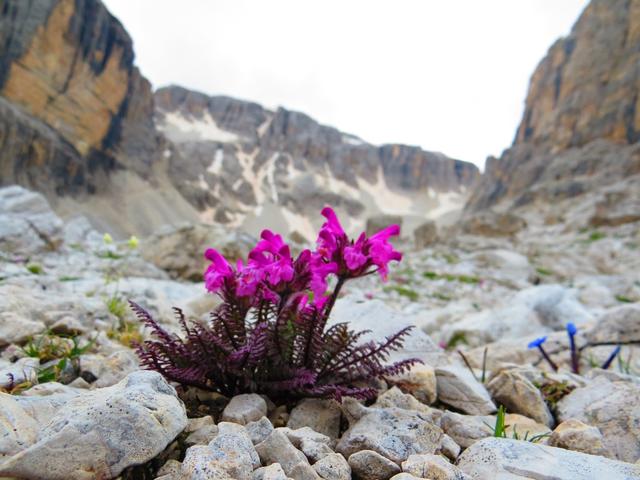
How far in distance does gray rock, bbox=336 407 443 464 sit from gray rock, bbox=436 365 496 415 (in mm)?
716

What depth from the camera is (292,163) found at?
12244 centimetres

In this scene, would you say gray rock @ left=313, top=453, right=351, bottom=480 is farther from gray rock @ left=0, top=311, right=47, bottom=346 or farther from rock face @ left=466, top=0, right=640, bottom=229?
rock face @ left=466, top=0, right=640, bottom=229

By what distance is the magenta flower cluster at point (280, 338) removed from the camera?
1811 millimetres

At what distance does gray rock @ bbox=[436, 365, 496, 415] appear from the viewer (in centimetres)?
229

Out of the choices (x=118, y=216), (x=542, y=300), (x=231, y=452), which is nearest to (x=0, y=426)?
(x=231, y=452)

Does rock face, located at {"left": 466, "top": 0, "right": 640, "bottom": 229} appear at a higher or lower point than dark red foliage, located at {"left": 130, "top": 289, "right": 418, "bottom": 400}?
higher

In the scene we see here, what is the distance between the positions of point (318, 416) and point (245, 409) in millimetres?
355

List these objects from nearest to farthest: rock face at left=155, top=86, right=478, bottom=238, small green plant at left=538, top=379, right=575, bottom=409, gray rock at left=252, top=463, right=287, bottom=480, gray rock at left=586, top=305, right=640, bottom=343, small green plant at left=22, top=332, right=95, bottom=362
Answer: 1. gray rock at left=252, top=463, right=287, bottom=480
2. small green plant at left=22, top=332, right=95, bottom=362
3. small green plant at left=538, top=379, right=575, bottom=409
4. gray rock at left=586, top=305, right=640, bottom=343
5. rock face at left=155, top=86, right=478, bottom=238

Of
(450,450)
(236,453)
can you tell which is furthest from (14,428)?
(450,450)

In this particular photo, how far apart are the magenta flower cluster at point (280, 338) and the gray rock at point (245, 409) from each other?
100 millimetres

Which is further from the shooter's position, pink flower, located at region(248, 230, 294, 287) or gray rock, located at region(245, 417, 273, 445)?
pink flower, located at region(248, 230, 294, 287)

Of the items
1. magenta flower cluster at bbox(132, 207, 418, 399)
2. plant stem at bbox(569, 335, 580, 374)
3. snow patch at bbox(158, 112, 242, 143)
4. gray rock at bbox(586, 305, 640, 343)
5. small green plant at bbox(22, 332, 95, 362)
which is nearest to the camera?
magenta flower cluster at bbox(132, 207, 418, 399)

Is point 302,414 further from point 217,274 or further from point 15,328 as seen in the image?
point 15,328

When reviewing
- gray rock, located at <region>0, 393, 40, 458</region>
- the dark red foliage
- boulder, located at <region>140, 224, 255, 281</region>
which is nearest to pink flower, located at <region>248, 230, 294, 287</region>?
the dark red foliage
